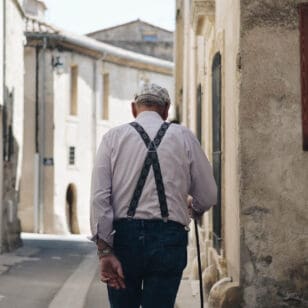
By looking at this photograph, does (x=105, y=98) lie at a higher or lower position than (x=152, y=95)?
higher

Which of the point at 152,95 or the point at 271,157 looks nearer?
the point at 152,95

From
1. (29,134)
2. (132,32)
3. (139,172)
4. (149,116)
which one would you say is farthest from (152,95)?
(132,32)

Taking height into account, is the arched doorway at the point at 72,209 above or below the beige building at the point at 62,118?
below

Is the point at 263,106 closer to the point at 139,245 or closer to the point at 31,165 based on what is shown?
the point at 139,245

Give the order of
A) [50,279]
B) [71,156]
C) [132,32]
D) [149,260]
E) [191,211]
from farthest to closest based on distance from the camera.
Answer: [132,32], [71,156], [50,279], [191,211], [149,260]

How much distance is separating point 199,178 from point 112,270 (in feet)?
Answer: 2.14

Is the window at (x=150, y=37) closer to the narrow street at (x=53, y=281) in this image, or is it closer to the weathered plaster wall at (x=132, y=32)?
the weathered plaster wall at (x=132, y=32)

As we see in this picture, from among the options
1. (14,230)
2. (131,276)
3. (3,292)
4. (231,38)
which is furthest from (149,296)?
(14,230)

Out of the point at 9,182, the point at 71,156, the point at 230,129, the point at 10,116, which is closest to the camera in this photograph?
the point at 230,129

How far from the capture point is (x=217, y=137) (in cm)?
886

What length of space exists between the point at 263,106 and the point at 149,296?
8.20ft

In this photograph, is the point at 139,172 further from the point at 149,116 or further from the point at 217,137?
the point at 217,137

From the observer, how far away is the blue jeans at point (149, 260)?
409 cm

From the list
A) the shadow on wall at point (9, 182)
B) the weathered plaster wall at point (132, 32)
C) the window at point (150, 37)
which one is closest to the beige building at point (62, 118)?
the weathered plaster wall at point (132, 32)
